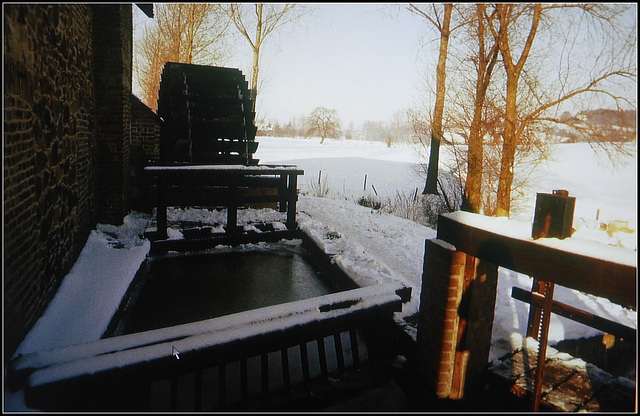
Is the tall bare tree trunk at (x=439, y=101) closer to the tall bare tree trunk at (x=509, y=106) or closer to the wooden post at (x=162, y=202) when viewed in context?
the tall bare tree trunk at (x=509, y=106)

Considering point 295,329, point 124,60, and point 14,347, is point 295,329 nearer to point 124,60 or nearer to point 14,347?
point 14,347

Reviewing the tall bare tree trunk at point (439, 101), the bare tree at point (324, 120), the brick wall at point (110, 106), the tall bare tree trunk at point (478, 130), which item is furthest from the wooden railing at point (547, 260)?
the bare tree at point (324, 120)

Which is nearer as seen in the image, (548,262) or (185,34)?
(548,262)

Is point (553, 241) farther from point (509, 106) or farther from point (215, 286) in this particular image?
point (509, 106)

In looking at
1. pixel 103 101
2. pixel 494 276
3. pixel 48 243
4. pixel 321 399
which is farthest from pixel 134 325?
pixel 103 101

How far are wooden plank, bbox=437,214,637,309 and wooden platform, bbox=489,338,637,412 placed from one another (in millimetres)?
1093

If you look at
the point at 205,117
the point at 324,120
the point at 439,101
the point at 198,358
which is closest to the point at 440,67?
the point at 439,101

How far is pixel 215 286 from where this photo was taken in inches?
197

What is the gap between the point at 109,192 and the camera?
21.7ft

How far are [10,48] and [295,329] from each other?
2.80 m

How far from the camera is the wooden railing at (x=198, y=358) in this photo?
237 centimetres

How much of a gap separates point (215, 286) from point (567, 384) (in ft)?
12.6


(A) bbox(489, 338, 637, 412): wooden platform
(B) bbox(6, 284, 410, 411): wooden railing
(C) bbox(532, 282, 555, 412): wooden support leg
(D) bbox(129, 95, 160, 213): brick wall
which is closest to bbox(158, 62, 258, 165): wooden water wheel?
(D) bbox(129, 95, 160, 213): brick wall

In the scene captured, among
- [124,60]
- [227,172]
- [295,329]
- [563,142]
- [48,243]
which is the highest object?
[124,60]
